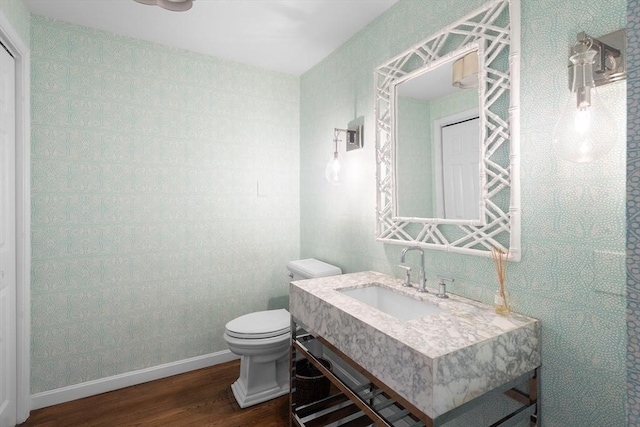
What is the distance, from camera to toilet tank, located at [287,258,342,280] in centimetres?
218

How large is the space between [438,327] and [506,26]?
3.95ft

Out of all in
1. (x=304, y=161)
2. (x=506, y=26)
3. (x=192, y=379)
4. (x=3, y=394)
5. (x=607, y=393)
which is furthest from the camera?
(x=304, y=161)

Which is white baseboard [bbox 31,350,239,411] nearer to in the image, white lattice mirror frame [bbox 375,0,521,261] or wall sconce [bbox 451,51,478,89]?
white lattice mirror frame [bbox 375,0,521,261]

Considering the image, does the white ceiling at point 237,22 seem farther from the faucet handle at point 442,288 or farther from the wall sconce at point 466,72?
the faucet handle at point 442,288

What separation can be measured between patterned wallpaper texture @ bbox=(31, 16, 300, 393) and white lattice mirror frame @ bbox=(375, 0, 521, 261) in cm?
149

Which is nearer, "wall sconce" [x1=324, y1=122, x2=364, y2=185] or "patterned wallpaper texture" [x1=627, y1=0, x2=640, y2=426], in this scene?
"patterned wallpaper texture" [x1=627, y1=0, x2=640, y2=426]

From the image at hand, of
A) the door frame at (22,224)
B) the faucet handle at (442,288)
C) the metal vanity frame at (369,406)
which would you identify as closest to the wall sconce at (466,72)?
the faucet handle at (442,288)

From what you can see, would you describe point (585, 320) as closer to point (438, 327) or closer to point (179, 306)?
point (438, 327)

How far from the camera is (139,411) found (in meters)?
1.97

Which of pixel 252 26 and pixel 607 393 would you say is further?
pixel 252 26

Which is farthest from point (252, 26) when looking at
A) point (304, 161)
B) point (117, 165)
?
point (117, 165)

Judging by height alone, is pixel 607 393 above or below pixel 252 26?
below

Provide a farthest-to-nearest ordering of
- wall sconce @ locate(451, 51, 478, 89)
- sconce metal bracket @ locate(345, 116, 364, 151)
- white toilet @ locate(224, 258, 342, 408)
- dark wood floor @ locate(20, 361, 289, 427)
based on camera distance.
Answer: sconce metal bracket @ locate(345, 116, 364, 151) → white toilet @ locate(224, 258, 342, 408) → dark wood floor @ locate(20, 361, 289, 427) → wall sconce @ locate(451, 51, 478, 89)

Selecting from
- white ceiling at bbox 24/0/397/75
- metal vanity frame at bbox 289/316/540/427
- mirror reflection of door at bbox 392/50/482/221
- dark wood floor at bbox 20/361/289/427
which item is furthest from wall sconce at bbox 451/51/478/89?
dark wood floor at bbox 20/361/289/427
